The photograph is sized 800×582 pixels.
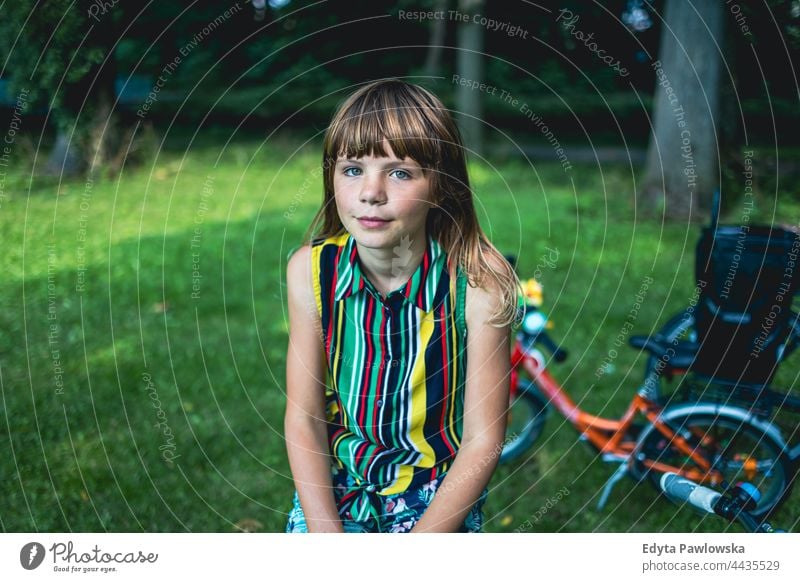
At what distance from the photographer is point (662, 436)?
280 centimetres

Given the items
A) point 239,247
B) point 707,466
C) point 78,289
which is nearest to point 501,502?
point 707,466

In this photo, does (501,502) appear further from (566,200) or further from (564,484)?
(566,200)

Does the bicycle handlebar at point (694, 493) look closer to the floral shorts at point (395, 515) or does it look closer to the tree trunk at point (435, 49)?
the floral shorts at point (395, 515)

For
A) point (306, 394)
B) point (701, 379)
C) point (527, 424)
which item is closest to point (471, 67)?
point (527, 424)

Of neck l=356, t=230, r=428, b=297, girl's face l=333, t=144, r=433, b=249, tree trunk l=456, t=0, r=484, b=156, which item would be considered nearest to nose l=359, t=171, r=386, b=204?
Answer: girl's face l=333, t=144, r=433, b=249

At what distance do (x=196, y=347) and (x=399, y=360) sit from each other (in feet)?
8.48

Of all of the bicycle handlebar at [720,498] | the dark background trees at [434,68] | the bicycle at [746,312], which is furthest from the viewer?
the dark background trees at [434,68]

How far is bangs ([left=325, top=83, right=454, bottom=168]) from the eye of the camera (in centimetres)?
168

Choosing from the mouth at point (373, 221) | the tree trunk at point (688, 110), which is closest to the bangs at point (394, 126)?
the mouth at point (373, 221)

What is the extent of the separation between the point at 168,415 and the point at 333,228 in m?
1.89

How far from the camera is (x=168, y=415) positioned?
348cm

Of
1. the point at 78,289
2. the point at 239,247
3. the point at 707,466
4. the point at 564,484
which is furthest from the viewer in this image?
the point at 239,247

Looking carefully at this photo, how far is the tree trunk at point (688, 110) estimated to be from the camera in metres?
6.39

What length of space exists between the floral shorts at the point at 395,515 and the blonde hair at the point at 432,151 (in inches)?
19.4
